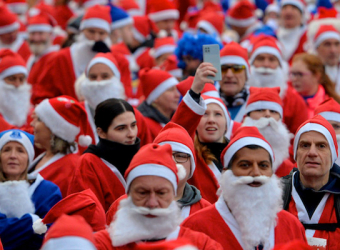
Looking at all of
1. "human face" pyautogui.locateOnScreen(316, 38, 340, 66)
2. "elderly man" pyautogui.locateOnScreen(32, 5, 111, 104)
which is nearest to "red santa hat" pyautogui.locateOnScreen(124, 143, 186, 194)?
"elderly man" pyautogui.locateOnScreen(32, 5, 111, 104)

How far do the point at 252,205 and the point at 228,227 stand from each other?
0.23 meters

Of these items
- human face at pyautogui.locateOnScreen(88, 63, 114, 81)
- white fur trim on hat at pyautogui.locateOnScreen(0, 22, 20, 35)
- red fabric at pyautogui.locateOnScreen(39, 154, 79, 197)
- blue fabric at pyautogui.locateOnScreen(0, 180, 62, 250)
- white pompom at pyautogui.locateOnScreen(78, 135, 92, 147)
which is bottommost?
blue fabric at pyautogui.locateOnScreen(0, 180, 62, 250)

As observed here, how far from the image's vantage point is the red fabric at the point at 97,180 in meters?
5.82

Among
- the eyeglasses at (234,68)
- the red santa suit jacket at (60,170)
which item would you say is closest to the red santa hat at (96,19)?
the eyeglasses at (234,68)

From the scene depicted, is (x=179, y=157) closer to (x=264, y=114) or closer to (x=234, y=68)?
(x=264, y=114)

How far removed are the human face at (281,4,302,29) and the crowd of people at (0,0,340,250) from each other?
2.12ft

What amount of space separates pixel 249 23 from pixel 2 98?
5661mm

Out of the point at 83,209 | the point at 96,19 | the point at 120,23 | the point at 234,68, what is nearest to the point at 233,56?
→ the point at 234,68

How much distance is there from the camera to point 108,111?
6055mm

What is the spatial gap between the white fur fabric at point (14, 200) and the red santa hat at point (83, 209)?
1.08 m

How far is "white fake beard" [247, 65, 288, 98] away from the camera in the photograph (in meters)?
8.51

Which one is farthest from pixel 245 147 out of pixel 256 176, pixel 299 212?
pixel 299 212

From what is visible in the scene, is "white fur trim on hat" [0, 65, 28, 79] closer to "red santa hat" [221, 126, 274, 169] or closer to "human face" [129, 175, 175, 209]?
"red santa hat" [221, 126, 274, 169]

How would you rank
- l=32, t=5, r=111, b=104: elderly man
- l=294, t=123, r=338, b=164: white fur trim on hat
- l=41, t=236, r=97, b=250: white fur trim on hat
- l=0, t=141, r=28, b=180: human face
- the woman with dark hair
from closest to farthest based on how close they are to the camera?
1. l=41, t=236, r=97, b=250: white fur trim on hat
2. l=294, t=123, r=338, b=164: white fur trim on hat
3. the woman with dark hair
4. l=0, t=141, r=28, b=180: human face
5. l=32, t=5, r=111, b=104: elderly man
